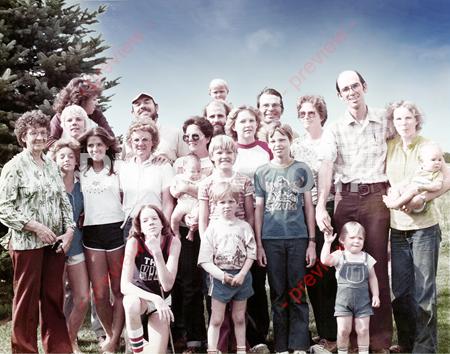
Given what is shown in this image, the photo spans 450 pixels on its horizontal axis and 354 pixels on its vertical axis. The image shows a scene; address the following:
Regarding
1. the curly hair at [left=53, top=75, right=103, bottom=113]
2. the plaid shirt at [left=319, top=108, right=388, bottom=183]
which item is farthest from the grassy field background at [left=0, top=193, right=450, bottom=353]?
the curly hair at [left=53, top=75, right=103, bottom=113]

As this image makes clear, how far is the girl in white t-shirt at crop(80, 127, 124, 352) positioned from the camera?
404cm

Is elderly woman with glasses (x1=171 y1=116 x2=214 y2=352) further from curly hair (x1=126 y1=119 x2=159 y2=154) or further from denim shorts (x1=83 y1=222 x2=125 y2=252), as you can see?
denim shorts (x1=83 y1=222 x2=125 y2=252)

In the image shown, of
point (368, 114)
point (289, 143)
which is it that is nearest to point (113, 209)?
point (289, 143)

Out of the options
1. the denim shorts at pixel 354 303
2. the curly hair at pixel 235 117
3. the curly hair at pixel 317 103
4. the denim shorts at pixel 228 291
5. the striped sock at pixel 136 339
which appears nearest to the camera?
the striped sock at pixel 136 339

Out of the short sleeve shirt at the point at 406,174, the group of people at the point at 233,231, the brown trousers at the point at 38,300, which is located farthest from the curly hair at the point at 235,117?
the brown trousers at the point at 38,300

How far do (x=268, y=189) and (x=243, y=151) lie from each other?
457mm

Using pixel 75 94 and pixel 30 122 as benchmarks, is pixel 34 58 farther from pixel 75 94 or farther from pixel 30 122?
pixel 30 122

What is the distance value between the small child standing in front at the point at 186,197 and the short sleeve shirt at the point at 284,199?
53 cm

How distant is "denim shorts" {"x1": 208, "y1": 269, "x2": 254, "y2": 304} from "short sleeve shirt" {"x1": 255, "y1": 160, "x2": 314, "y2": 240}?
15.5 inches

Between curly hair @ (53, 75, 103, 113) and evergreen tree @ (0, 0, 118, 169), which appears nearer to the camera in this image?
curly hair @ (53, 75, 103, 113)

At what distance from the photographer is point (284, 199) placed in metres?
3.93

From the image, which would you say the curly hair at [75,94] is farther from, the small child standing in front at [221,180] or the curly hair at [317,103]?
the curly hair at [317,103]

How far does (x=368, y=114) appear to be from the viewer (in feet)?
13.5

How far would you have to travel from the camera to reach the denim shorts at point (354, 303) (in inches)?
152
